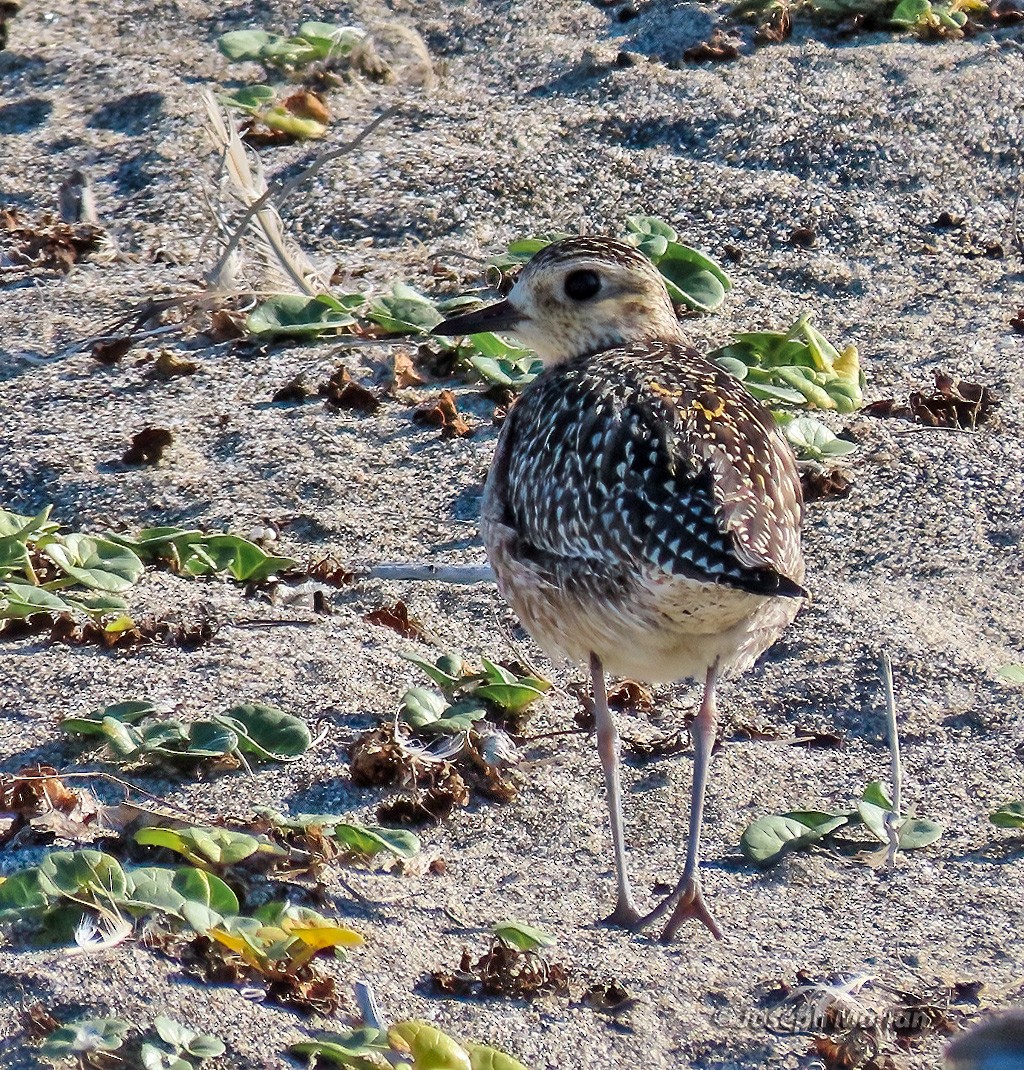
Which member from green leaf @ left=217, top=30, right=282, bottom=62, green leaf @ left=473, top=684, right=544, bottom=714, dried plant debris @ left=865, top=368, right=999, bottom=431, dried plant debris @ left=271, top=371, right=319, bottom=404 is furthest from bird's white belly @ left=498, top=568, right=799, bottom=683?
green leaf @ left=217, top=30, right=282, bottom=62

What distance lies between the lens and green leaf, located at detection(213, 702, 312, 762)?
5.02m

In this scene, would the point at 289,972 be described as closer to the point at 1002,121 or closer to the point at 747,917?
the point at 747,917

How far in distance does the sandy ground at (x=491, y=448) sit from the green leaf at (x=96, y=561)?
0.36ft

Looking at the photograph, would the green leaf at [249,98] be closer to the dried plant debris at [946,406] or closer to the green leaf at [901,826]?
the dried plant debris at [946,406]

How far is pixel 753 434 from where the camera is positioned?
512 centimetres

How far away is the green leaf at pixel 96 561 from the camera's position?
570 centimetres

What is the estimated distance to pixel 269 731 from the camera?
16.7ft

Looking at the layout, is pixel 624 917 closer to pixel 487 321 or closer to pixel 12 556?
pixel 487 321

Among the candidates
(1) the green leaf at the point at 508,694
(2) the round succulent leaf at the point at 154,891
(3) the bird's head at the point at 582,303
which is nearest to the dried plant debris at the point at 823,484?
(3) the bird's head at the point at 582,303

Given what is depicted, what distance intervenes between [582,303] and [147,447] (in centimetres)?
171

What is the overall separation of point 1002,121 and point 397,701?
4890 millimetres

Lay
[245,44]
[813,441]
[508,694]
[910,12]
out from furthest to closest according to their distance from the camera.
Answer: [910,12] < [245,44] < [813,441] < [508,694]

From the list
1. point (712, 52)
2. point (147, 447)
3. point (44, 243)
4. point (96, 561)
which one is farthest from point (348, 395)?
point (712, 52)

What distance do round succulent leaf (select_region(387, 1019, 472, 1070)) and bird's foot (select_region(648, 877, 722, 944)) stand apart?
840mm
